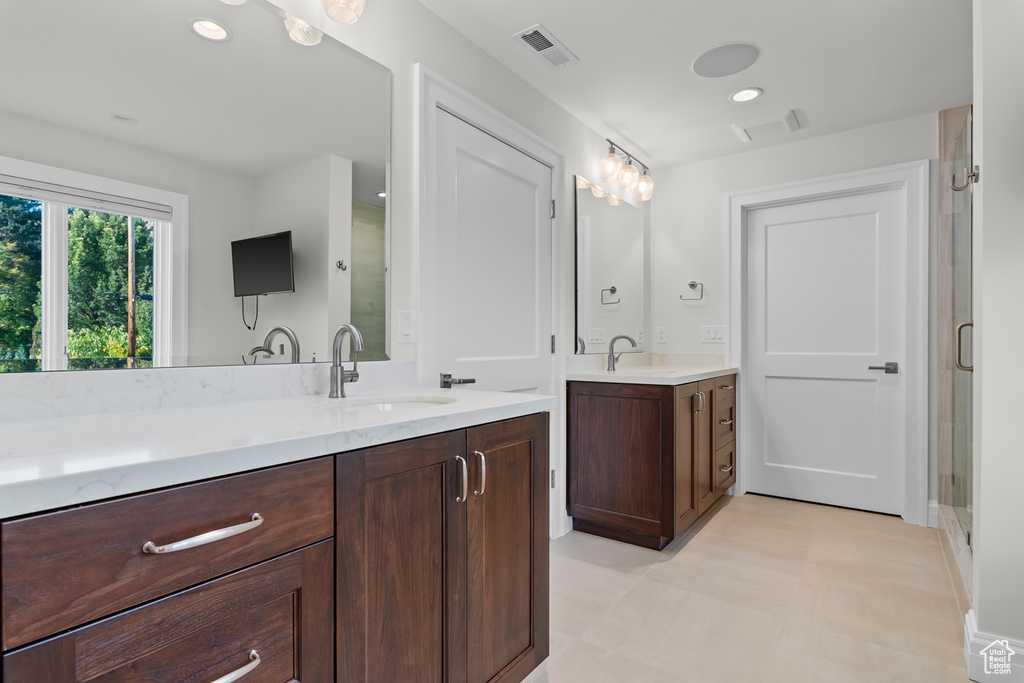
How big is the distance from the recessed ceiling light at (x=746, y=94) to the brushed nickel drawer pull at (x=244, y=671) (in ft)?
9.78

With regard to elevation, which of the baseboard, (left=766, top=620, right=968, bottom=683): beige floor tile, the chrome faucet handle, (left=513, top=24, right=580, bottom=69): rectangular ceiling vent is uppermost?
(left=513, top=24, right=580, bottom=69): rectangular ceiling vent

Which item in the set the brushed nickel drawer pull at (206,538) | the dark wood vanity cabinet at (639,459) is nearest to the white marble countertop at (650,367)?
the dark wood vanity cabinet at (639,459)

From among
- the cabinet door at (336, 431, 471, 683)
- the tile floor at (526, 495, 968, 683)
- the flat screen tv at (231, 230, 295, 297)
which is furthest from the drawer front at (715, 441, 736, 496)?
the flat screen tv at (231, 230, 295, 297)

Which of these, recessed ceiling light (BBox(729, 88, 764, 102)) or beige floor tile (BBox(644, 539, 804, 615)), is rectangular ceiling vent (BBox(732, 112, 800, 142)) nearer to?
recessed ceiling light (BBox(729, 88, 764, 102))

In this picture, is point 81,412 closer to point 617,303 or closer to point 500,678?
point 500,678

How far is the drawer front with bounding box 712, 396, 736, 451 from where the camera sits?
3047 millimetres

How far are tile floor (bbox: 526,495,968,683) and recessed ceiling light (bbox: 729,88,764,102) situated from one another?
226 cm

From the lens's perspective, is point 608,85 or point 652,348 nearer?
point 608,85

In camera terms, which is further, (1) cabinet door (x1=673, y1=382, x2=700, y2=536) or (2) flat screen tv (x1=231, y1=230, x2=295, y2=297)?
(1) cabinet door (x1=673, y1=382, x2=700, y2=536)

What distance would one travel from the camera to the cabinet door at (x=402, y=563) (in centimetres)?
96

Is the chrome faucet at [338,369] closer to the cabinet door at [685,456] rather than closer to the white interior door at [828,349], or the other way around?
the cabinet door at [685,456]

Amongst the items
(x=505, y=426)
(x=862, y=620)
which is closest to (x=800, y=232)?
(x=862, y=620)

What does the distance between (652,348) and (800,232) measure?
3.87 feet

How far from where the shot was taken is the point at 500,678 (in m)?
1.31
